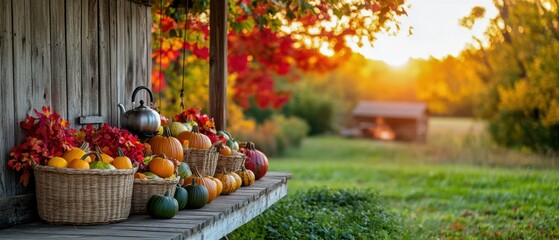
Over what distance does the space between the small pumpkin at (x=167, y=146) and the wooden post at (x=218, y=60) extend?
1634mm

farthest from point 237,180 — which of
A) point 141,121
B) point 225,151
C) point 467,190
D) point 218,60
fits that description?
point 467,190

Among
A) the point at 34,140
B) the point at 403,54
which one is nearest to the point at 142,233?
→ the point at 34,140

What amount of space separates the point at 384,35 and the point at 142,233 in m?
4.29

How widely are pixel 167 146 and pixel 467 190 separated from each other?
742 centimetres

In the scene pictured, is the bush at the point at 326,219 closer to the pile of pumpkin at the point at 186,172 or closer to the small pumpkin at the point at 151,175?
the pile of pumpkin at the point at 186,172

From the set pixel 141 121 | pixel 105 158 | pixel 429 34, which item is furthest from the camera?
pixel 429 34

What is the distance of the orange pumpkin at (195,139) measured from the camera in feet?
20.9

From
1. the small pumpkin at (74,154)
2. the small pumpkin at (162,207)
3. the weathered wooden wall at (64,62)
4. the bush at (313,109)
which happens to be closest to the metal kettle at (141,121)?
the weathered wooden wall at (64,62)

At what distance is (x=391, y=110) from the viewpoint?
34.0 metres

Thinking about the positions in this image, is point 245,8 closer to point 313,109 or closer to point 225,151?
point 225,151

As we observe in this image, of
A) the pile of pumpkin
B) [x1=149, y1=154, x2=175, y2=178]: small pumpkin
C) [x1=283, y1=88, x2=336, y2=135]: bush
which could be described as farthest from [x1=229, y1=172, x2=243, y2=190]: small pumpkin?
[x1=283, y1=88, x2=336, y2=135]: bush

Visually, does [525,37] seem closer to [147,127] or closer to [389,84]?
[147,127]

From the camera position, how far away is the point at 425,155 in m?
22.3

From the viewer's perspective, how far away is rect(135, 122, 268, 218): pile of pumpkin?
16.9 ft
